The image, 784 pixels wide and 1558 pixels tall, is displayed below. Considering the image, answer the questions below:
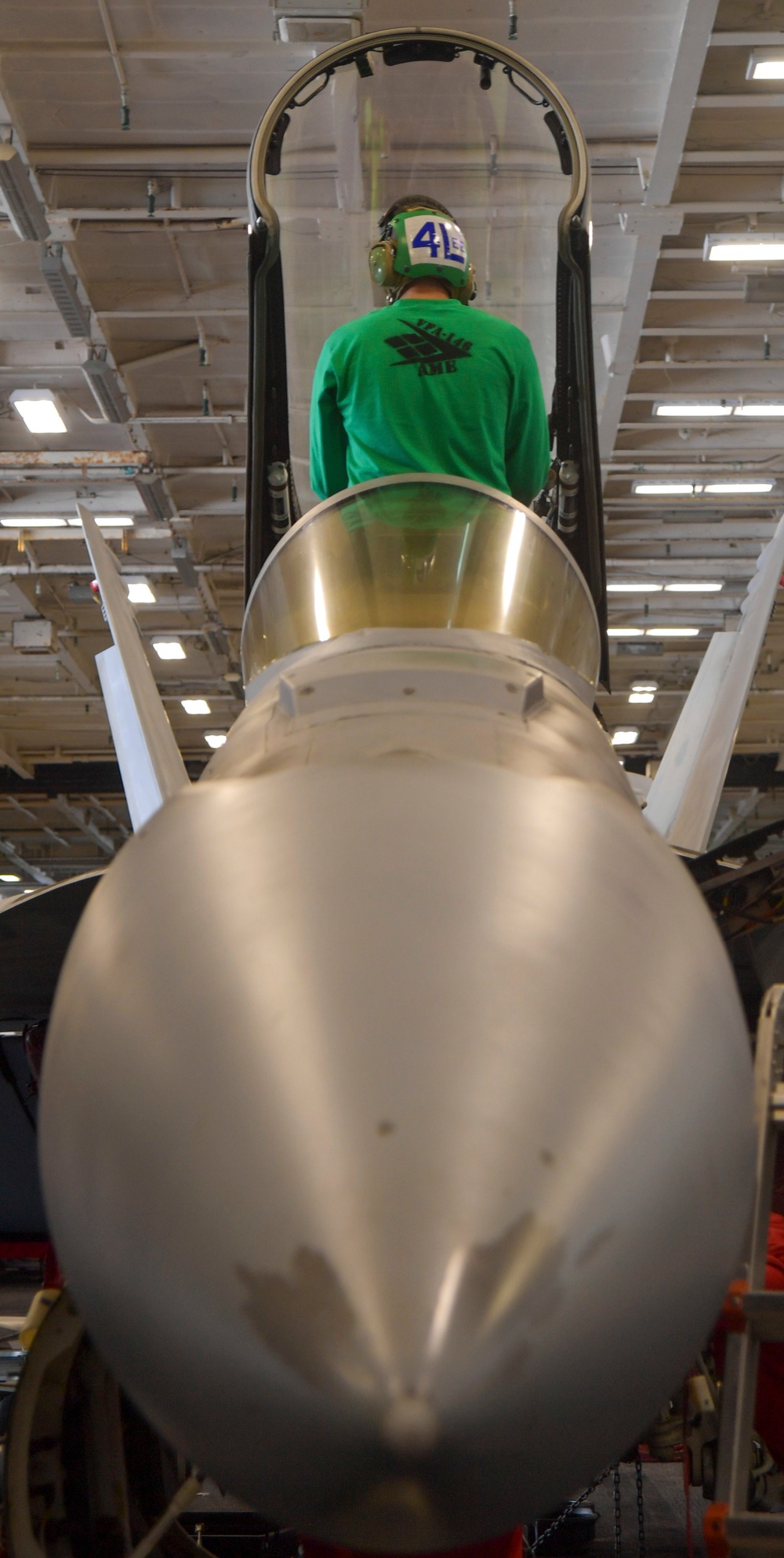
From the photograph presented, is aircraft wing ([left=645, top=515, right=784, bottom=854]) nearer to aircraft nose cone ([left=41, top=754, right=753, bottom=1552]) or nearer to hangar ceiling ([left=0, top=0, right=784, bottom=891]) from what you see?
aircraft nose cone ([left=41, top=754, right=753, bottom=1552])

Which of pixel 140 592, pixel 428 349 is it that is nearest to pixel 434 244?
pixel 428 349

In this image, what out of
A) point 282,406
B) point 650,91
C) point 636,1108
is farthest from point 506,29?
point 636,1108

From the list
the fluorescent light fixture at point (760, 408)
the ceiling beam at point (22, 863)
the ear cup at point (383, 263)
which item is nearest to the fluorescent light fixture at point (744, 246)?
the fluorescent light fixture at point (760, 408)

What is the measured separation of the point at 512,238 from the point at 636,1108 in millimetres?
4353

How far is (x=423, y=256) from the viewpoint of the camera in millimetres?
3703

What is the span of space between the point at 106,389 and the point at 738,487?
7614mm

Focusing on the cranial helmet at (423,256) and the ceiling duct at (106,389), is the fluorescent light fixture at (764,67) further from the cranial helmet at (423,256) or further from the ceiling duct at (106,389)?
the ceiling duct at (106,389)

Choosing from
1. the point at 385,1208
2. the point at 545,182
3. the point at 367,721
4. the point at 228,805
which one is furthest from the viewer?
the point at 545,182

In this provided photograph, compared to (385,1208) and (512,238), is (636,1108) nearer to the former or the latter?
(385,1208)

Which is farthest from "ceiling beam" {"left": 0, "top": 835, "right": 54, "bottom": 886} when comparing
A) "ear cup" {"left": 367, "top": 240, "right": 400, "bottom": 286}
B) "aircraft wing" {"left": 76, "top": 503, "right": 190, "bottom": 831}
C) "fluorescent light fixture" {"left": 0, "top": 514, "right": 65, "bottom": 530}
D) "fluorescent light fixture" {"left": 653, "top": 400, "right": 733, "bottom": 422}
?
"ear cup" {"left": 367, "top": 240, "right": 400, "bottom": 286}

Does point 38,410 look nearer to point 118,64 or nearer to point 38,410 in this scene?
point 38,410

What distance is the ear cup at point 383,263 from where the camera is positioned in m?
3.79

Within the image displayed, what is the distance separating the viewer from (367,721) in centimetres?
181

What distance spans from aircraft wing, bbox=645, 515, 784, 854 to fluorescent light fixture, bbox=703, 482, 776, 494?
36.0 ft
